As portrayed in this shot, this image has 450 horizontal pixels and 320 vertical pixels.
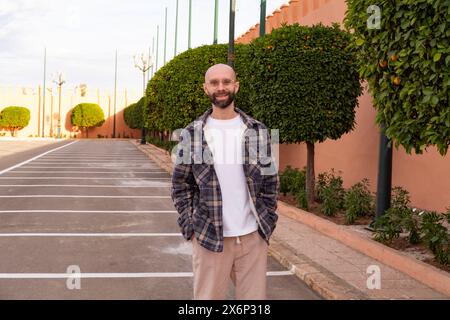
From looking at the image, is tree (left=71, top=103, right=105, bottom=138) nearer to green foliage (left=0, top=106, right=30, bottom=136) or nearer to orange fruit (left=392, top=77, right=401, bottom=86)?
green foliage (left=0, top=106, right=30, bottom=136)

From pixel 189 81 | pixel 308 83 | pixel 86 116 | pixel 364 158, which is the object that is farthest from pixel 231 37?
pixel 86 116

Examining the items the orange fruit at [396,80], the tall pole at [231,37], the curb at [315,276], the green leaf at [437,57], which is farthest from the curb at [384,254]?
the tall pole at [231,37]

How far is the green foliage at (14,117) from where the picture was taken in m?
58.1

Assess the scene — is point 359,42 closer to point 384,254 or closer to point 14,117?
point 384,254

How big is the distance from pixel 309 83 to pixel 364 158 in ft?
10.9

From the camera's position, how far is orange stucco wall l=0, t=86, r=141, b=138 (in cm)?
6138

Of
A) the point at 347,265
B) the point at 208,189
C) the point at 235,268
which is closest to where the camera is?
the point at 208,189

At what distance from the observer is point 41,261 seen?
252 inches

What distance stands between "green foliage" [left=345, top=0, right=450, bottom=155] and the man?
2.11m

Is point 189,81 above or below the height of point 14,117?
below

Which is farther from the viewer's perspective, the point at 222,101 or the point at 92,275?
the point at 92,275

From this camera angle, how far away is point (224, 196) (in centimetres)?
319

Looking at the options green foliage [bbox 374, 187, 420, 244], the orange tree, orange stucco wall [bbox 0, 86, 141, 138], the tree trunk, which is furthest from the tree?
green foliage [bbox 374, 187, 420, 244]
